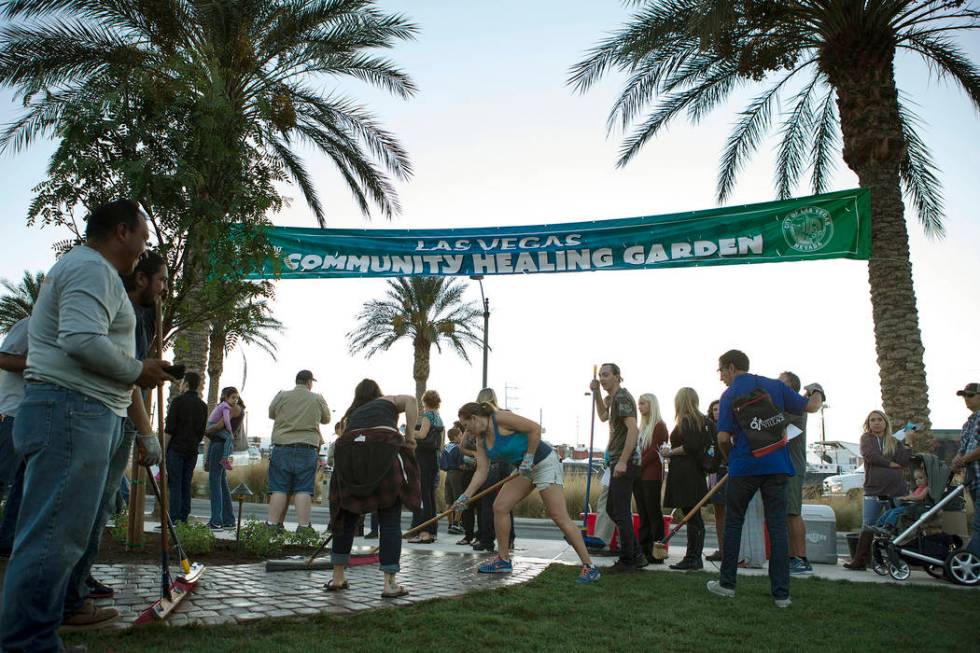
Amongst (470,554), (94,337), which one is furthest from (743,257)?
(94,337)

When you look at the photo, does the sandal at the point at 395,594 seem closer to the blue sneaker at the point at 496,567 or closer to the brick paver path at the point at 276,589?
the brick paver path at the point at 276,589

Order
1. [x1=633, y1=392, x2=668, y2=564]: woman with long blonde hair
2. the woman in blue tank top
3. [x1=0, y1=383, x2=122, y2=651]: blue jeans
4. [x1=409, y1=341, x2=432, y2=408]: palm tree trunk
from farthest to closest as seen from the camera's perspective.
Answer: [x1=409, y1=341, x2=432, y2=408]: palm tree trunk < [x1=633, y1=392, x2=668, y2=564]: woman with long blonde hair < the woman in blue tank top < [x1=0, y1=383, x2=122, y2=651]: blue jeans

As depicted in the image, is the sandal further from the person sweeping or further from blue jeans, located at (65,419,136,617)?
blue jeans, located at (65,419,136,617)

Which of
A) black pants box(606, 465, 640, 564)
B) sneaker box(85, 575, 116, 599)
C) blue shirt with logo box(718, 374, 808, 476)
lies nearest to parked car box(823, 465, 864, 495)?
black pants box(606, 465, 640, 564)

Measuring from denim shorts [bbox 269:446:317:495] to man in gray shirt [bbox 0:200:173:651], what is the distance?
17.5 feet

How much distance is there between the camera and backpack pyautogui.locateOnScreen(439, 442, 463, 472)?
10844mm

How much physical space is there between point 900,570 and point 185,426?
786 centimetres

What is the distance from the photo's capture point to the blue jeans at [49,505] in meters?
2.99

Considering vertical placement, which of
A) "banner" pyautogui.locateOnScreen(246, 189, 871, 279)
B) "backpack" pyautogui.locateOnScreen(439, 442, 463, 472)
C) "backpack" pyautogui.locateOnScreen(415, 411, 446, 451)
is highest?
"banner" pyautogui.locateOnScreen(246, 189, 871, 279)

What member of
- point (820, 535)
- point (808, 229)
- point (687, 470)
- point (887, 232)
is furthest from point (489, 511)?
point (887, 232)

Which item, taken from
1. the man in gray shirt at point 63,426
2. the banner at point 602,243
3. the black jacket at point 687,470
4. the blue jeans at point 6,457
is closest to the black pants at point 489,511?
the black jacket at point 687,470

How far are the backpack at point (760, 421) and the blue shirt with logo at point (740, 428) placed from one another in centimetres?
4

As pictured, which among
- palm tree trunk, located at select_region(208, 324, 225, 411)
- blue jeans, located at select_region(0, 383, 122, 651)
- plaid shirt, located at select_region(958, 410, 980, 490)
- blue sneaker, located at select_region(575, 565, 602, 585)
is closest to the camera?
blue jeans, located at select_region(0, 383, 122, 651)

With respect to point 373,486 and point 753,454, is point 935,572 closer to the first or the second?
point 753,454
